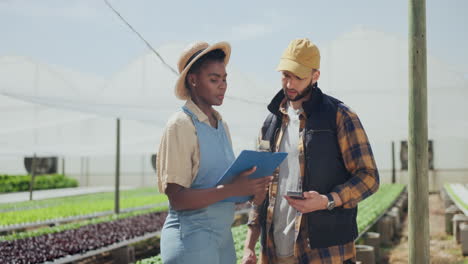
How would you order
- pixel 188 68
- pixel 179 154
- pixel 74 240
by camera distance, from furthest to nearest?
pixel 74 240, pixel 188 68, pixel 179 154

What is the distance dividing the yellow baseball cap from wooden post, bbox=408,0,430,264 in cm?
84

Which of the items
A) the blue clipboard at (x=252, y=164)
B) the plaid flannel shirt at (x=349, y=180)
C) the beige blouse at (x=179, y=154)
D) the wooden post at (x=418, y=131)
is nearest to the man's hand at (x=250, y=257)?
the plaid flannel shirt at (x=349, y=180)

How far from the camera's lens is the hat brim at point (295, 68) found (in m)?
1.87

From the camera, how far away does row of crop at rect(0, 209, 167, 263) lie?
4.98m

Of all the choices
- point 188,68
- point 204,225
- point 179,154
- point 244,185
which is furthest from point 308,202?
point 188,68

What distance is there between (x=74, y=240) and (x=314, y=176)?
4617 mm

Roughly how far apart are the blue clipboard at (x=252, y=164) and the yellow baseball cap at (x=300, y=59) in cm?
37

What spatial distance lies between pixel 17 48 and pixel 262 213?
3598 mm

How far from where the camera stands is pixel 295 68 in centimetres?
187

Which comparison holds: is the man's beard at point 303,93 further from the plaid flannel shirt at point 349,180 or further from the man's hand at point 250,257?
the man's hand at point 250,257

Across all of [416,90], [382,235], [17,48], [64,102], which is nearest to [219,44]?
[416,90]

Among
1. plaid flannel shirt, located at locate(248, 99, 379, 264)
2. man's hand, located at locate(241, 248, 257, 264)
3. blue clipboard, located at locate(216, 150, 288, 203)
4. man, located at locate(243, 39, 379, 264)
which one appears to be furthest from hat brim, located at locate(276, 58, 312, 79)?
man's hand, located at locate(241, 248, 257, 264)

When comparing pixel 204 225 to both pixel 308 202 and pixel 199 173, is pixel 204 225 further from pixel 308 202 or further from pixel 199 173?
pixel 308 202

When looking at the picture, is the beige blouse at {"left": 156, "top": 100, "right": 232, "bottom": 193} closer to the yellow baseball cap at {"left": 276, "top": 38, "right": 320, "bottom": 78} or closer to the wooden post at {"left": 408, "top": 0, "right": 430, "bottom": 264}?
the yellow baseball cap at {"left": 276, "top": 38, "right": 320, "bottom": 78}
